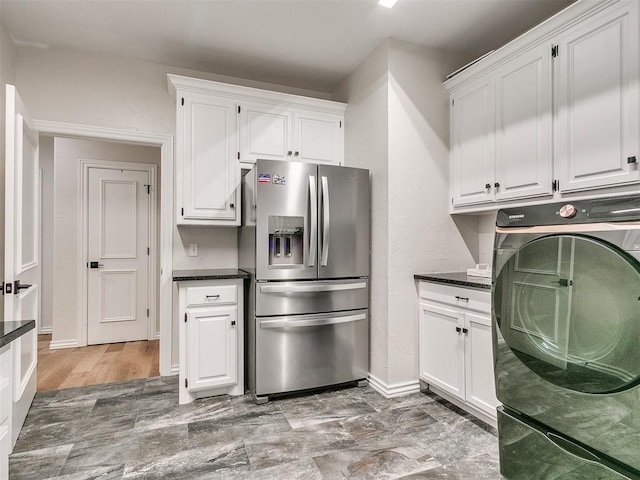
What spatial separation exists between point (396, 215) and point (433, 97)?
103 centimetres

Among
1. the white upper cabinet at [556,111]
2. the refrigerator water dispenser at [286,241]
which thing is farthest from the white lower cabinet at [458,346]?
the refrigerator water dispenser at [286,241]

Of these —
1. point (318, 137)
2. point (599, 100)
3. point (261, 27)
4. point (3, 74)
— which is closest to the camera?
point (599, 100)

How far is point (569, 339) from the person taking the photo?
1.35 meters

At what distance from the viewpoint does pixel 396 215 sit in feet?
9.37

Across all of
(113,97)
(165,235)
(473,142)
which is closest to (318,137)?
(473,142)

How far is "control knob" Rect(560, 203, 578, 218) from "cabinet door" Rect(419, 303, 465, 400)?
3.97 feet

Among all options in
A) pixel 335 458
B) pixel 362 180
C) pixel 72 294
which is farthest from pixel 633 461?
pixel 72 294

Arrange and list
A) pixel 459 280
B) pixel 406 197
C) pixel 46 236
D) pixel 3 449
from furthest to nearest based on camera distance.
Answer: pixel 46 236, pixel 406 197, pixel 459 280, pixel 3 449

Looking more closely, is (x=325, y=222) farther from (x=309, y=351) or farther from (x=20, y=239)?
(x=20, y=239)

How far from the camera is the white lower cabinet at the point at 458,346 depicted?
2.25m

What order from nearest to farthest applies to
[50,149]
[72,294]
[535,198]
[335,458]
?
[335,458]
[535,198]
[72,294]
[50,149]

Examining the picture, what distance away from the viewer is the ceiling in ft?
8.08

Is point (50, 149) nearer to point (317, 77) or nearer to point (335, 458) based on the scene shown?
point (317, 77)

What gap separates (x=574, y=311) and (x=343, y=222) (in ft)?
5.81
